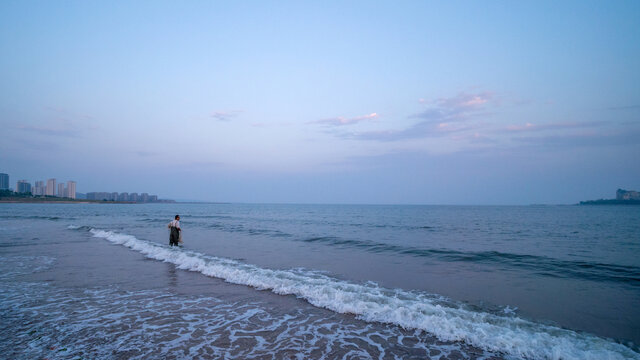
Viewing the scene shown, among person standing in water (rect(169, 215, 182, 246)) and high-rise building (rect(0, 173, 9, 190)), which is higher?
high-rise building (rect(0, 173, 9, 190))

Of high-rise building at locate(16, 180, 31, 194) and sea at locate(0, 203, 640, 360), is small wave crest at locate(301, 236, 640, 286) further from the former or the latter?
high-rise building at locate(16, 180, 31, 194)

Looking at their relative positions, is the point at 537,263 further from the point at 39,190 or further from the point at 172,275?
the point at 39,190

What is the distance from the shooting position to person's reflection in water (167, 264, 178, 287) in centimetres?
1067

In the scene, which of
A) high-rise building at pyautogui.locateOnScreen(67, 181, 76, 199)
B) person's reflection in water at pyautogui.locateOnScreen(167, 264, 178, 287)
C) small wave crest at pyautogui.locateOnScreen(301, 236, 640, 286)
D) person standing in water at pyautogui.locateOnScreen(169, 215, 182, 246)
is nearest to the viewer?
person's reflection in water at pyautogui.locateOnScreen(167, 264, 178, 287)

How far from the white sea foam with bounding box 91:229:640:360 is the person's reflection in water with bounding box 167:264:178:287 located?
1466 millimetres

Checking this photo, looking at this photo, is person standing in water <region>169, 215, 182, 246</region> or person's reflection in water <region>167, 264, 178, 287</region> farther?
person standing in water <region>169, 215, 182, 246</region>

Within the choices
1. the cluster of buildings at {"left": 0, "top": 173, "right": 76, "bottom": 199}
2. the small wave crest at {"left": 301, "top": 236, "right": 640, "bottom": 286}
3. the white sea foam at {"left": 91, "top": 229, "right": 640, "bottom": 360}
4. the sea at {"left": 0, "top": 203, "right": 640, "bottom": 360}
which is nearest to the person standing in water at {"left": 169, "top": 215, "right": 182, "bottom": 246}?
the sea at {"left": 0, "top": 203, "right": 640, "bottom": 360}

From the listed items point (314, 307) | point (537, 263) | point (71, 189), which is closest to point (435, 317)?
point (314, 307)

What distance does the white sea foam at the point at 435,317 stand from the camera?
600cm

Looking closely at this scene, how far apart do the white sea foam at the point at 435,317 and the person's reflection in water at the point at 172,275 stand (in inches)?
57.7

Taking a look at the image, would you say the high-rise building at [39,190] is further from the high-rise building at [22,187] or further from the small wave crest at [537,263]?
the small wave crest at [537,263]

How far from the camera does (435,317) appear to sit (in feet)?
24.0

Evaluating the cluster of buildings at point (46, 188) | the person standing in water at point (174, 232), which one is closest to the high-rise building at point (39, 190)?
the cluster of buildings at point (46, 188)

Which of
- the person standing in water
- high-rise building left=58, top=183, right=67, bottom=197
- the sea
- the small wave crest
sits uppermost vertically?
high-rise building left=58, top=183, right=67, bottom=197
